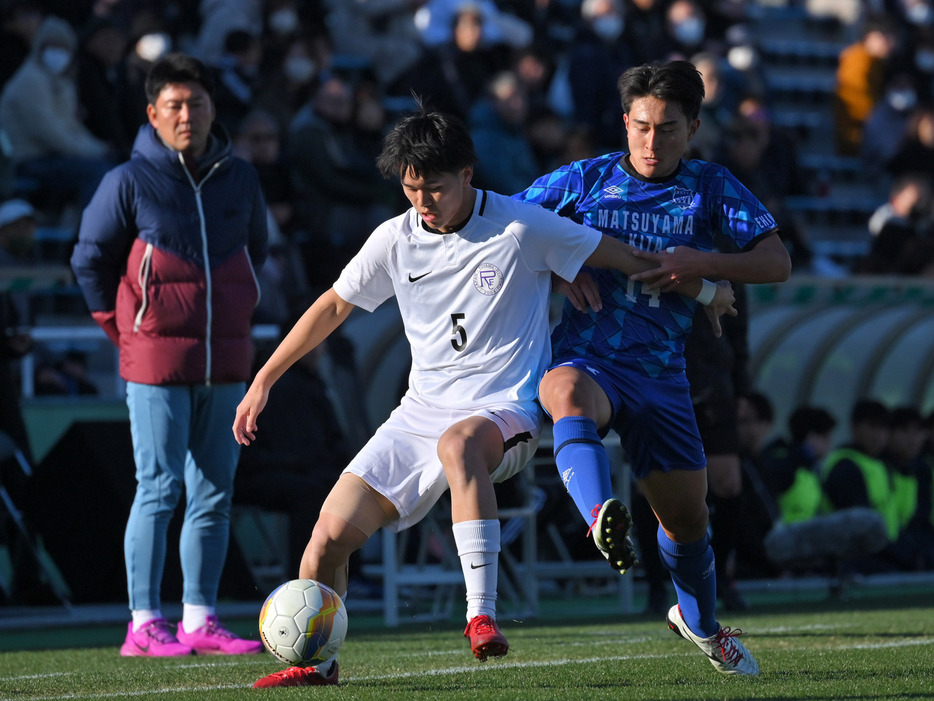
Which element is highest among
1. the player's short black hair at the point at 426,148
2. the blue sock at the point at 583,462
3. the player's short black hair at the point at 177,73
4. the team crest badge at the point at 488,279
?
the player's short black hair at the point at 177,73

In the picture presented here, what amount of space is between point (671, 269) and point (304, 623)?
174cm

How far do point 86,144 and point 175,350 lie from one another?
5988 millimetres

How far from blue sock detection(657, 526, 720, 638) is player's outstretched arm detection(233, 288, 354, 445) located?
144 centimetres

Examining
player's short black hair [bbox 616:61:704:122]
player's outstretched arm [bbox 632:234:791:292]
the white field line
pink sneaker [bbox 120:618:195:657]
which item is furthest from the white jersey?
pink sneaker [bbox 120:618:195:657]

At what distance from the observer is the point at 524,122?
16297 millimetres

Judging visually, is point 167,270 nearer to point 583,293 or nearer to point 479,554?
point 583,293

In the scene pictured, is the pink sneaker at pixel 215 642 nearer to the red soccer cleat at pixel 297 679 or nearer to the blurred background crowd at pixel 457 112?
the red soccer cleat at pixel 297 679

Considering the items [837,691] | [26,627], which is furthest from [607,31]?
[837,691]

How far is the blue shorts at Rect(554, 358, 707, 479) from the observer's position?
5.58 meters

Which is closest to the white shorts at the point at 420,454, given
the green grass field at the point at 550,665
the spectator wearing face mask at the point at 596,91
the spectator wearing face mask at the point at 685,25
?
the green grass field at the point at 550,665

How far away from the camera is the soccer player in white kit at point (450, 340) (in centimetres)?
527

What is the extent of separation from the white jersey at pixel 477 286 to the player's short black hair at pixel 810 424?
749 centimetres

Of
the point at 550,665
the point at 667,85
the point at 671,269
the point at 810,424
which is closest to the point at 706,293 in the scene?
the point at 671,269

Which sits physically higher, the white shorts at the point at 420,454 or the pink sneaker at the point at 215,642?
the white shorts at the point at 420,454
